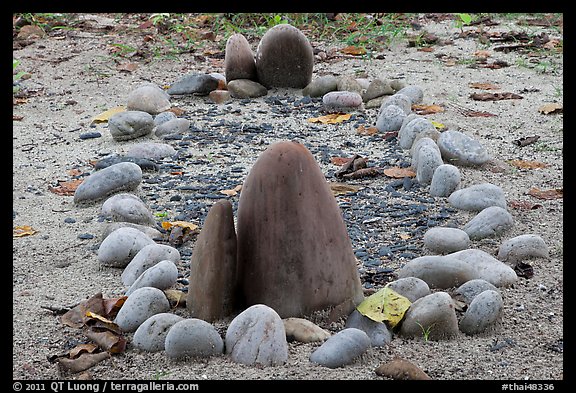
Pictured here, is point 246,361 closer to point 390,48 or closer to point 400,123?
point 400,123

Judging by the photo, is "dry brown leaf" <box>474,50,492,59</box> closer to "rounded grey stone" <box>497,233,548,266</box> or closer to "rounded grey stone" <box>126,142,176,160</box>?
"rounded grey stone" <box>126,142,176,160</box>

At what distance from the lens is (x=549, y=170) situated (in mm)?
4668

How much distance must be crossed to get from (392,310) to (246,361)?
0.55 metres

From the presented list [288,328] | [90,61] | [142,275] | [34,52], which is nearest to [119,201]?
[142,275]

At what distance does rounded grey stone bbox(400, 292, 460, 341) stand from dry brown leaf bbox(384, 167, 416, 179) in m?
1.73

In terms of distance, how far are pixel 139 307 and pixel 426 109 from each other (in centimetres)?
319

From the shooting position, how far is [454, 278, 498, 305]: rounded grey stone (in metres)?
3.13

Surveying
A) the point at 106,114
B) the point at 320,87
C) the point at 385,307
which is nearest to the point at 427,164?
the point at 385,307

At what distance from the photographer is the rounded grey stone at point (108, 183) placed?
4375 mm

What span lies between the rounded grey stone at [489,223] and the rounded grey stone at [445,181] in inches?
17.1

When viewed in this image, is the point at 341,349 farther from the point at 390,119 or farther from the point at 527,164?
the point at 390,119

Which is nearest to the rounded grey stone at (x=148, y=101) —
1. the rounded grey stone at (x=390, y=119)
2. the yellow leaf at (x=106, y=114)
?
the yellow leaf at (x=106, y=114)

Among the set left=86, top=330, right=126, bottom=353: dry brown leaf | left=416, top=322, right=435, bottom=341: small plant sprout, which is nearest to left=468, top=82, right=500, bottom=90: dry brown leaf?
left=416, top=322, right=435, bottom=341: small plant sprout

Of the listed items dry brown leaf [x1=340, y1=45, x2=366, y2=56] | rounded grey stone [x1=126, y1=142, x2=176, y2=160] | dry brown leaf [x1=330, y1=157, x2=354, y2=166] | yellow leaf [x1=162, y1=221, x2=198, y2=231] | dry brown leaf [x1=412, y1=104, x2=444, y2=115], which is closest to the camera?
yellow leaf [x1=162, y1=221, x2=198, y2=231]
